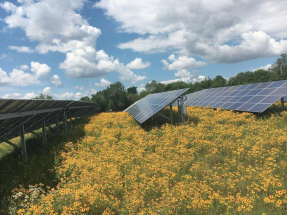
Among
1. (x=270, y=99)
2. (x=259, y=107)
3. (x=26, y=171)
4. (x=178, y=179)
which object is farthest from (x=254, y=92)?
(x=26, y=171)

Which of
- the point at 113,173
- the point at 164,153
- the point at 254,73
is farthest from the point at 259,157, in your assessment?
the point at 254,73

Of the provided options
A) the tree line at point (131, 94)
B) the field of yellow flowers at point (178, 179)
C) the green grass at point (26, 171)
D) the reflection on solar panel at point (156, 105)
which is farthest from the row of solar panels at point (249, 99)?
the tree line at point (131, 94)

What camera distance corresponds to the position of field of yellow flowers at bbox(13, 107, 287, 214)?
Answer: 5105mm

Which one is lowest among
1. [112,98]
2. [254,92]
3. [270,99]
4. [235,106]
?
[235,106]

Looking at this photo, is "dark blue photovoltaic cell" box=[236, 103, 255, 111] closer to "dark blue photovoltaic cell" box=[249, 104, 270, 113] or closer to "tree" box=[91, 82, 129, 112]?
"dark blue photovoltaic cell" box=[249, 104, 270, 113]

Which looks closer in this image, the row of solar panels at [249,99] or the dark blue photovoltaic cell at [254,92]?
the row of solar panels at [249,99]

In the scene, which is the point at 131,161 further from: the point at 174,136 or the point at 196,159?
the point at 174,136

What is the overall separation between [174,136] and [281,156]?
16.8 feet

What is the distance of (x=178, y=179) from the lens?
6.95 metres

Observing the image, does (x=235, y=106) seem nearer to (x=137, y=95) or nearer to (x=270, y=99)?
(x=270, y=99)

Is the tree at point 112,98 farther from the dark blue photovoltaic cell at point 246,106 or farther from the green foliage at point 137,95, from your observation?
the dark blue photovoltaic cell at point 246,106

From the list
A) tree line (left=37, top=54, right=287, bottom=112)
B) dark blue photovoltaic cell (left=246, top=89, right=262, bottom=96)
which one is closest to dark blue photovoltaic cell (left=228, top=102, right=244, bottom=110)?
dark blue photovoltaic cell (left=246, top=89, right=262, bottom=96)

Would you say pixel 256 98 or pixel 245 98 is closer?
pixel 256 98

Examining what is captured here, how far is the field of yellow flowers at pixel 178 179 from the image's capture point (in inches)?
201
